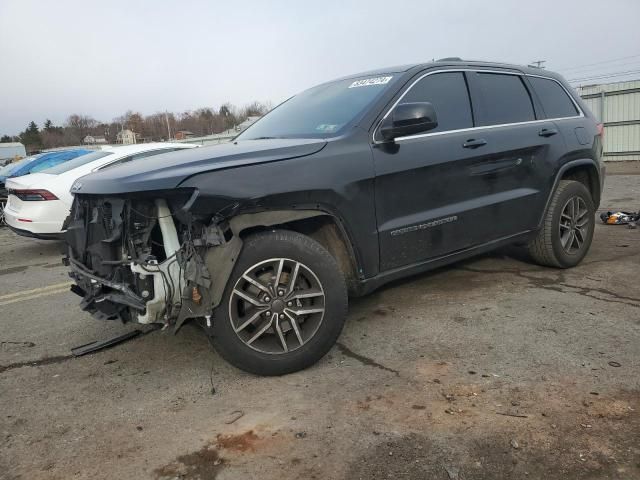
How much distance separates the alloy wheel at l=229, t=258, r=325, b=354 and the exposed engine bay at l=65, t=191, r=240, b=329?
0.19 metres

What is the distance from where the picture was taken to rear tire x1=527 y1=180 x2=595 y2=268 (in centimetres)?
485

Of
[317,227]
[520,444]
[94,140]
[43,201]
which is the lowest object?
[520,444]

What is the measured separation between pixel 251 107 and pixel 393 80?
5037 cm

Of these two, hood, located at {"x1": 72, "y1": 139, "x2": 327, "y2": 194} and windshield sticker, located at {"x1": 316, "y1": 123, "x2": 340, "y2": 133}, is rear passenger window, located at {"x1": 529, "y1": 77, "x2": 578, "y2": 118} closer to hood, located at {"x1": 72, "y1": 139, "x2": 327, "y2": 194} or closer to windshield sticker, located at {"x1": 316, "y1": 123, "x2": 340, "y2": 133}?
windshield sticker, located at {"x1": 316, "y1": 123, "x2": 340, "y2": 133}

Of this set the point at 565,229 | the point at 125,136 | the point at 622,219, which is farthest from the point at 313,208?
the point at 125,136

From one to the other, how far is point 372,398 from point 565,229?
10.2 ft

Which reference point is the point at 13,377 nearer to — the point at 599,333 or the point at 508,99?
the point at 599,333

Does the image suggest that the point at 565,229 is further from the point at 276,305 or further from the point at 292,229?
the point at 276,305

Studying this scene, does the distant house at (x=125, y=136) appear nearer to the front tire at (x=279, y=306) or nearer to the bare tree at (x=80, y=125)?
the bare tree at (x=80, y=125)

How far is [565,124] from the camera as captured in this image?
16.3 ft

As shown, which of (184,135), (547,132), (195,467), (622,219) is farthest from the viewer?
(184,135)

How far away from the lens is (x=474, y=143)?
4082mm

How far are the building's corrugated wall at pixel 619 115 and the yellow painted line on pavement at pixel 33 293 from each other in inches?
740

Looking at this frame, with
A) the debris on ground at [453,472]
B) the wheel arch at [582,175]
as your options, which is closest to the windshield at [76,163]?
the wheel arch at [582,175]
